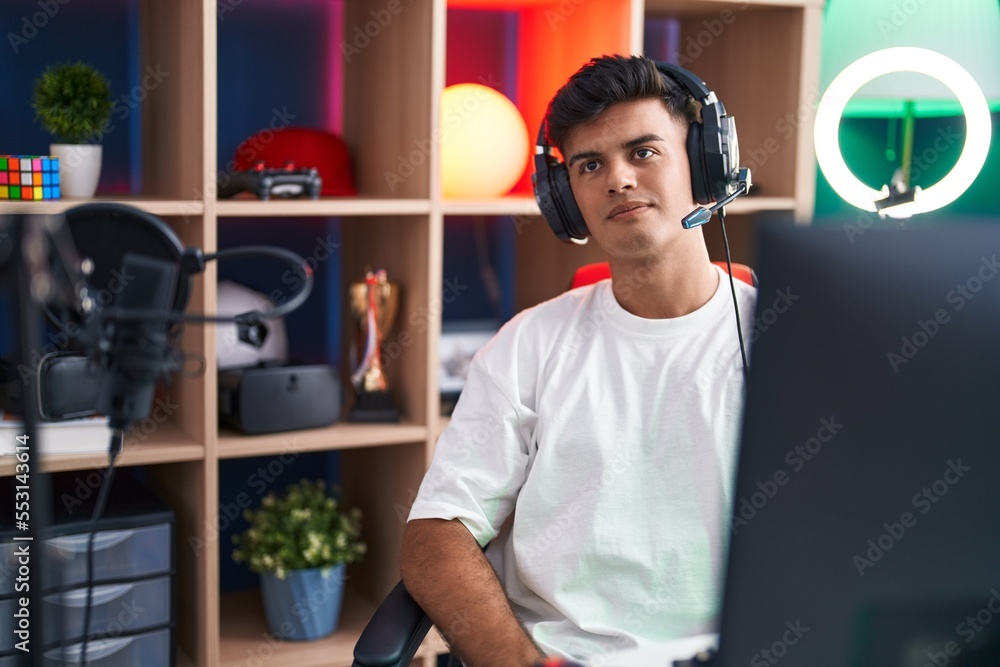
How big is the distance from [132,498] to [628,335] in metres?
1.06

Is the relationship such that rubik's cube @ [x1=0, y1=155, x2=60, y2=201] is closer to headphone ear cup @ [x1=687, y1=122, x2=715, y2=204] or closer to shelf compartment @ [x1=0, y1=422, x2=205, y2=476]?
shelf compartment @ [x1=0, y1=422, x2=205, y2=476]

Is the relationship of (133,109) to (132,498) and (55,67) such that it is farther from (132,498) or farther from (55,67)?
(132,498)

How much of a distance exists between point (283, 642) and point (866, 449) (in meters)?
1.79

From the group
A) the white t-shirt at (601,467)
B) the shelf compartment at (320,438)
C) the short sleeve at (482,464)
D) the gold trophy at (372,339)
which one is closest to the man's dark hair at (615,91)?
the white t-shirt at (601,467)

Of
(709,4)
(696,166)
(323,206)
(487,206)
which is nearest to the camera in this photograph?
(696,166)

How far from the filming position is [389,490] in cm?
228

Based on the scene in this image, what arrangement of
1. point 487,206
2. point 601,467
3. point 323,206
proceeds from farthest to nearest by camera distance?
point 487,206 → point 323,206 → point 601,467

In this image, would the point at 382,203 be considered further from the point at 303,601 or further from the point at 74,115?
the point at 303,601

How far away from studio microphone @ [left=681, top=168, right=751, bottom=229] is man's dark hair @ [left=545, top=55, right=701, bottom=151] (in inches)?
6.0

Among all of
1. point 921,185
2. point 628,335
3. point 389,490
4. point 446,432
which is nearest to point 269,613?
point 389,490

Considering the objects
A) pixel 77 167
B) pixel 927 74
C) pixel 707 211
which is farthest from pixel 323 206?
pixel 927 74

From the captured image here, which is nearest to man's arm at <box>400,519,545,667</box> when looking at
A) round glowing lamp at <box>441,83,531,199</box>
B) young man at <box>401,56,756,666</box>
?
young man at <box>401,56,756,666</box>

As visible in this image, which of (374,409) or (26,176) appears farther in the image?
(374,409)

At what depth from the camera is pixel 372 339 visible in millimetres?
2160
